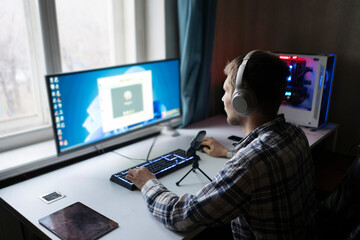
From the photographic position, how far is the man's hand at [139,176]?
1274mm

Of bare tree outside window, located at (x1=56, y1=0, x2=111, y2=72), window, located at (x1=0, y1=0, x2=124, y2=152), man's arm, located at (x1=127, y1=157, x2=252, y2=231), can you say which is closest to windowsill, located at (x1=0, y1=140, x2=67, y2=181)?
window, located at (x1=0, y1=0, x2=124, y2=152)

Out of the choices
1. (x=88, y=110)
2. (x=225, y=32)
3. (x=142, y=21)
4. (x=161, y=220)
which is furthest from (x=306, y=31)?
(x=161, y=220)

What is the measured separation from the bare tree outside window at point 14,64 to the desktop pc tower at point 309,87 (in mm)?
1464

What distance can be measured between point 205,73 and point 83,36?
30.6 inches

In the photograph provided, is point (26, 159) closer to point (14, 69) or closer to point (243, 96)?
point (14, 69)

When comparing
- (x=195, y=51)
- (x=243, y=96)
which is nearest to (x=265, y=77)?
(x=243, y=96)

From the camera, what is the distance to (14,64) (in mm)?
1654

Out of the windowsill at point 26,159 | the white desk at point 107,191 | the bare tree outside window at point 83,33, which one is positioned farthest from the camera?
the bare tree outside window at point 83,33

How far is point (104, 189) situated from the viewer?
1.29 metres

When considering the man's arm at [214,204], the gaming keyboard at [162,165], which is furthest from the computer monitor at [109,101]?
the man's arm at [214,204]

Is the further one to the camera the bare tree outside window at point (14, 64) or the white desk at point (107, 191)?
the bare tree outside window at point (14, 64)

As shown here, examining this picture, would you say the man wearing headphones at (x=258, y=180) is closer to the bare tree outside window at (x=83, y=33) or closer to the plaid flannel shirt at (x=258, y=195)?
the plaid flannel shirt at (x=258, y=195)

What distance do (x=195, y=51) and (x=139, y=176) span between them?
0.98m

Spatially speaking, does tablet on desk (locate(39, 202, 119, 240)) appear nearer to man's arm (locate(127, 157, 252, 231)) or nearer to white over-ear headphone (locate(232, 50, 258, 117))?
man's arm (locate(127, 157, 252, 231))
